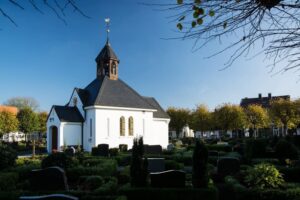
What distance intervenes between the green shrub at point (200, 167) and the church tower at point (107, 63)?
2870 centimetres

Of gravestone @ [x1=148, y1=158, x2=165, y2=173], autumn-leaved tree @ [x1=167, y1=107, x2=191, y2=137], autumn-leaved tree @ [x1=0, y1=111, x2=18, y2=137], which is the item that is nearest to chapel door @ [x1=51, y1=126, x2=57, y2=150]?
gravestone @ [x1=148, y1=158, x2=165, y2=173]

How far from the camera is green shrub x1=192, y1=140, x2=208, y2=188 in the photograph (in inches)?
394

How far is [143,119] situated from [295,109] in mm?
24754

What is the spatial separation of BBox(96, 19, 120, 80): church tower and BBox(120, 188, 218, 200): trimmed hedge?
95.7 ft

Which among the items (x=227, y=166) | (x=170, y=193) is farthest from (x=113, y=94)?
(x=170, y=193)

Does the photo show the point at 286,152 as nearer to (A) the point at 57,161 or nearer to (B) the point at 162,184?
(B) the point at 162,184

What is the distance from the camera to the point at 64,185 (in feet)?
34.7

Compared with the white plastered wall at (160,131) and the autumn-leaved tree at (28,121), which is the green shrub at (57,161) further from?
the autumn-leaved tree at (28,121)

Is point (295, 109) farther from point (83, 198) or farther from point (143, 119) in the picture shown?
point (83, 198)

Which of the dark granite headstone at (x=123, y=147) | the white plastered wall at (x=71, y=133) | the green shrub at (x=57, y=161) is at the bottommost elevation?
the dark granite headstone at (x=123, y=147)

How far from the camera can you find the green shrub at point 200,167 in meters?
10.0

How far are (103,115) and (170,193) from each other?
2482 cm

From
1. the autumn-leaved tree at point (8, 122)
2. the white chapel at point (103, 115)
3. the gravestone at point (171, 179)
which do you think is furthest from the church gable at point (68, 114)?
the gravestone at point (171, 179)

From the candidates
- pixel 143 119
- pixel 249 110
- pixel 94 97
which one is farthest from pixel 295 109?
pixel 94 97
